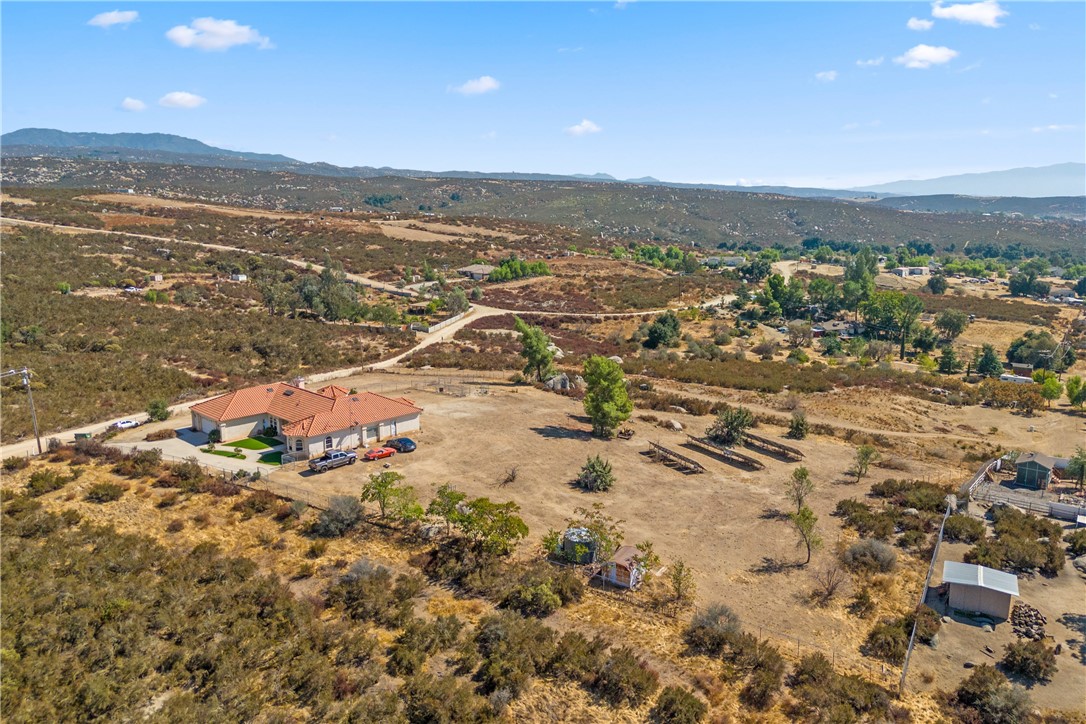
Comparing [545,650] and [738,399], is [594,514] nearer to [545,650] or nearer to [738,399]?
[545,650]

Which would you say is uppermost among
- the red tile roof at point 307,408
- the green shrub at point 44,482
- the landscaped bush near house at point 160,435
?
the red tile roof at point 307,408

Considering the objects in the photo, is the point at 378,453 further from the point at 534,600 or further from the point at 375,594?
the point at 534,600

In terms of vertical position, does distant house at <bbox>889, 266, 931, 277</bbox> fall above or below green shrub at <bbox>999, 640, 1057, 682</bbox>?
above

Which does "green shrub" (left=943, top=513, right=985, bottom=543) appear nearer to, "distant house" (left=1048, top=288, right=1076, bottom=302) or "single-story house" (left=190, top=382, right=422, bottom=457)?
"single-story house" (left=190, top=382, right=422, bottom=457)

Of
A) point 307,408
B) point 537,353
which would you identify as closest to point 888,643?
point 307,408

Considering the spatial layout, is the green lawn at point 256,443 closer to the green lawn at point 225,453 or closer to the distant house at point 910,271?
the green lawn at point 225,453

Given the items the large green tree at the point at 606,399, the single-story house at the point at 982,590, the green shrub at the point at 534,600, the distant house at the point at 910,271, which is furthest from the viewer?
the distant house at the point at 910,271

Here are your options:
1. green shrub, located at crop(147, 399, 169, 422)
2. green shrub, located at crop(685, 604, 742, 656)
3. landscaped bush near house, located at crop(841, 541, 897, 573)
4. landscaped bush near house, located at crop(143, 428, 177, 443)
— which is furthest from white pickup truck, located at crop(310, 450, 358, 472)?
landscaped bush near house, located at crop(841, 541, 897, 573)

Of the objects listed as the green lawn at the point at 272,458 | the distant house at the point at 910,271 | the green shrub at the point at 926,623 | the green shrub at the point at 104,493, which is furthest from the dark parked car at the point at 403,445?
the distant house at the point at 910,271
